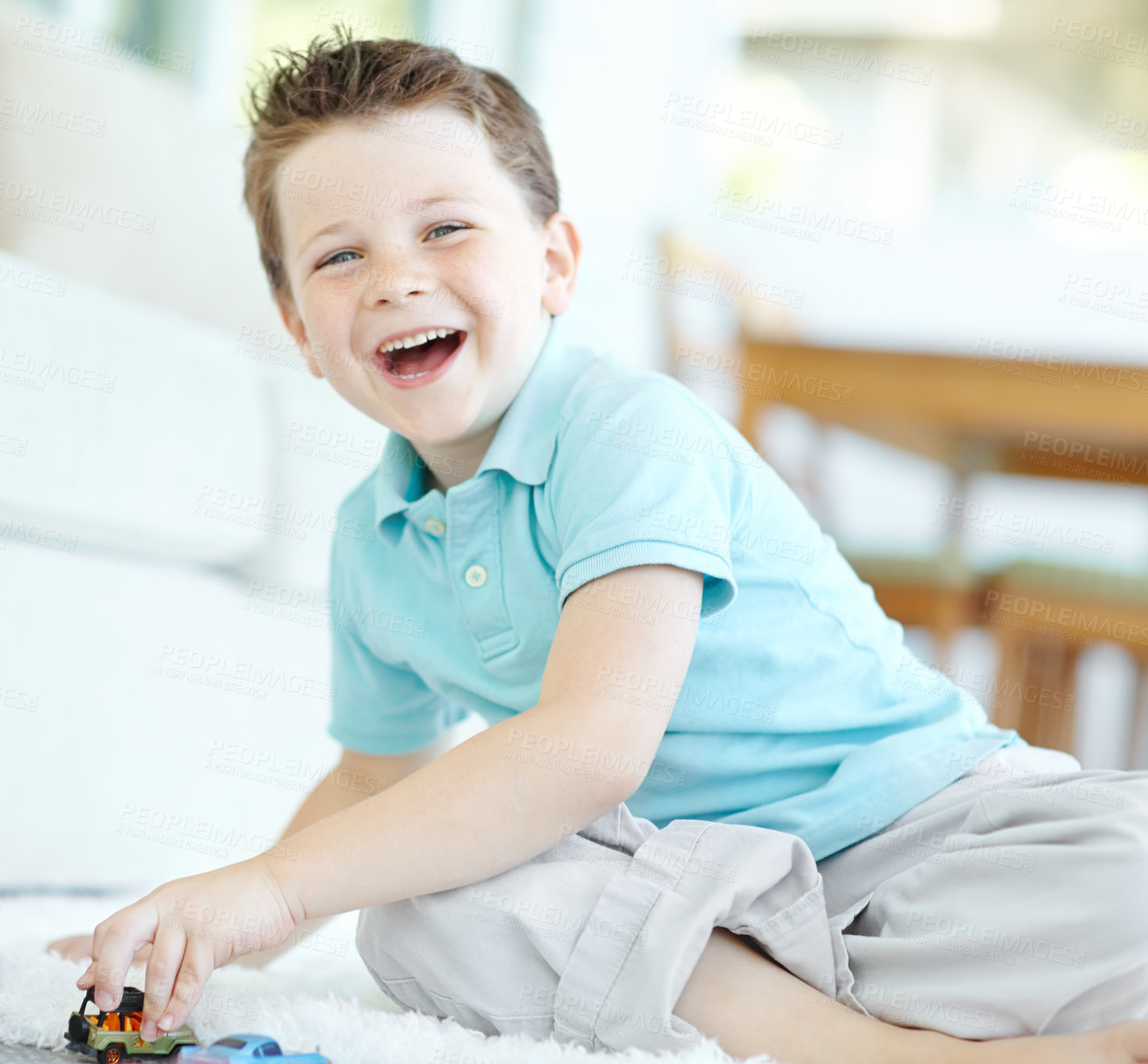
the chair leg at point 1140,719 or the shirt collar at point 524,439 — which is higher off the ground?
the shirt collar at point 524,439

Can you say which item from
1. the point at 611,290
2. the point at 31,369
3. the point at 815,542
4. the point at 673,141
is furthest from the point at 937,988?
the point at 673,141

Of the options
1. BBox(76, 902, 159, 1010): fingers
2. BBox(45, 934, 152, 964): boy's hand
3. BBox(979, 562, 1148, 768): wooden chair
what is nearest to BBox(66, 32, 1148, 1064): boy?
BBox(76, 902, 159, 1010): fingers

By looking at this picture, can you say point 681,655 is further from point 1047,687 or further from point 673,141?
point 673,141

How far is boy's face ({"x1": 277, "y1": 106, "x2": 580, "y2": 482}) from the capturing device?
812 millimetres

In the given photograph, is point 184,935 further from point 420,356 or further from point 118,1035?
point 420,356

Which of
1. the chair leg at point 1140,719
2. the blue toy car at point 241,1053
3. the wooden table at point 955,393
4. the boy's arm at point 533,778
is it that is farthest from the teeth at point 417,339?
the chair leg at point 1140,719

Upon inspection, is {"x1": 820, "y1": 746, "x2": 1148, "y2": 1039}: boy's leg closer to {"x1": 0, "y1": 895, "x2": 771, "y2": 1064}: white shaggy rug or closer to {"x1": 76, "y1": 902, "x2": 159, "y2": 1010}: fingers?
{"x1": 0, "y1": 895, "x2": 771, "y2": 1064}: white shaggy rug

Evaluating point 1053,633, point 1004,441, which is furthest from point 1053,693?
point 1004,441

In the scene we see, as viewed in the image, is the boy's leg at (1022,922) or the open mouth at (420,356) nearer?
the boy's leg at (1022,922)

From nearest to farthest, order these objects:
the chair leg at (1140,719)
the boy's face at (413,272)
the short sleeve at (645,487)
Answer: the short sleeve at (645,487)
the boy's face at (413,272)
the chair leg at (1140,719)

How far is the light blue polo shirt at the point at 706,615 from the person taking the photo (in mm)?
764

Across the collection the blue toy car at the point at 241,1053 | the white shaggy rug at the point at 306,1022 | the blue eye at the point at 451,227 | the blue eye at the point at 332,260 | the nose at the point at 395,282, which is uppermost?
the blue eye at the point at 451,227

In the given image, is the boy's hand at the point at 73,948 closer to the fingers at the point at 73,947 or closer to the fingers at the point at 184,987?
the fingers at the point at 73,947

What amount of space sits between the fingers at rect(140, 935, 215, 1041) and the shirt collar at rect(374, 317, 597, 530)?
366 millimetres
